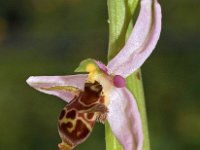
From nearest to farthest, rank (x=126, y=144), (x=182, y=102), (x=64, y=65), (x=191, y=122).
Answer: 1. (x=126, y=144)
2. (x=191, y=122)
3. (x=182, y=102)
4. (x=64, y=65)

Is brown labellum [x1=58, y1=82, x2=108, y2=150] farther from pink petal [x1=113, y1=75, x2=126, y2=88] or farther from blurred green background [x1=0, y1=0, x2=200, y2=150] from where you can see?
blurred green background [x1=0, y1=0, x2=200, y2=150]

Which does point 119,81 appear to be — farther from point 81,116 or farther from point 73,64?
point 73,64

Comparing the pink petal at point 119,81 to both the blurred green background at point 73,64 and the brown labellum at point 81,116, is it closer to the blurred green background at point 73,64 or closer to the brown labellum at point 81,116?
the brown labellum at point 81,116

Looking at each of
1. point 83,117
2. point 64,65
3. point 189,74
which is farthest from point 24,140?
point 83,117

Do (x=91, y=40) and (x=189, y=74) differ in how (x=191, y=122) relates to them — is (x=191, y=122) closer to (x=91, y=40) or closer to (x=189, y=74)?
(x=189, y=74)

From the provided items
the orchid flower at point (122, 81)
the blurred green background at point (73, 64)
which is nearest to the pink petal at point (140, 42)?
the orchid flower at point (122, 81)

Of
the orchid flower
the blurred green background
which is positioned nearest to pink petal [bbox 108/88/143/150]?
the orchid flower

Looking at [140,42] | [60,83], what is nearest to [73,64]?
[60,83]
